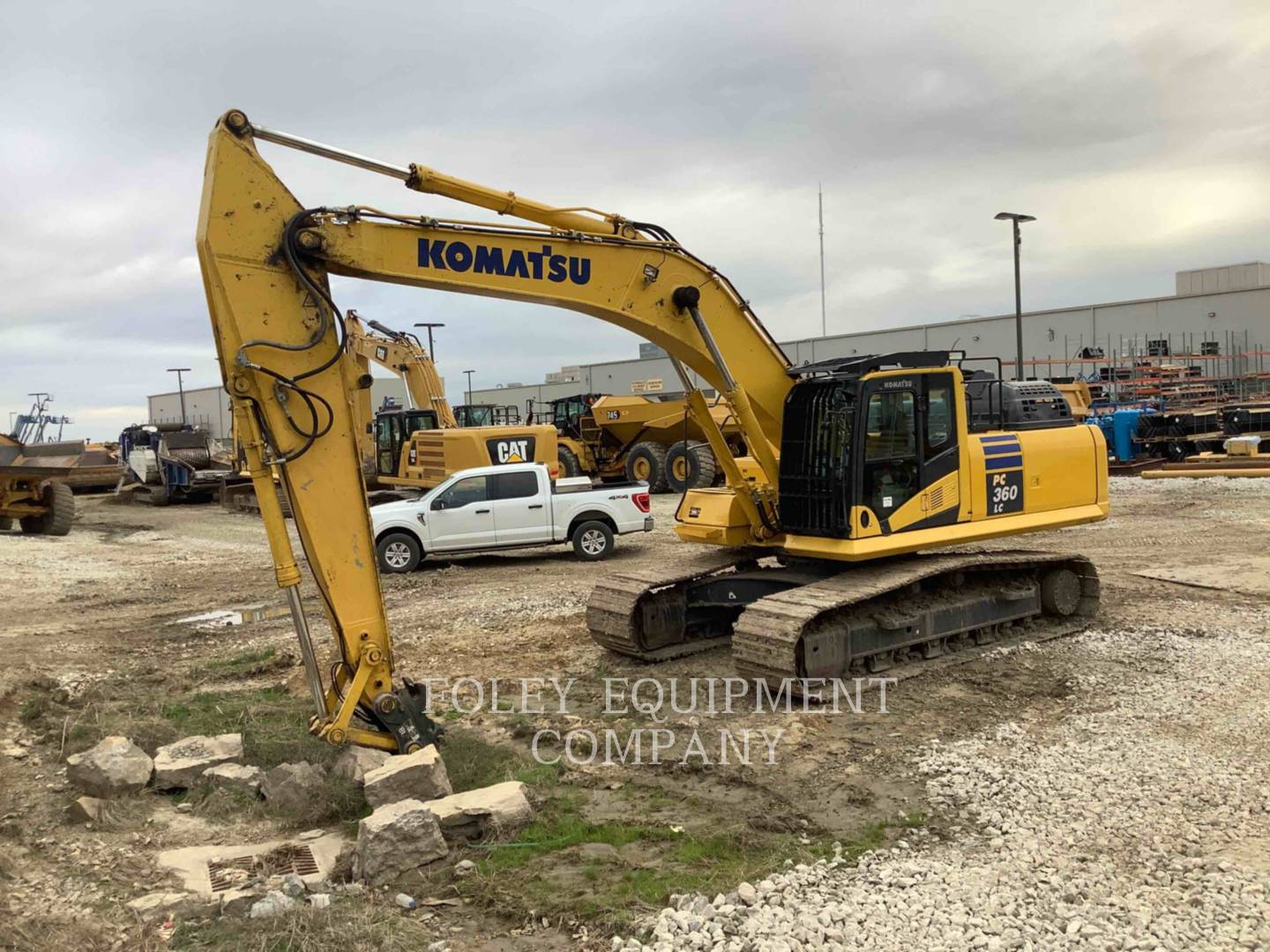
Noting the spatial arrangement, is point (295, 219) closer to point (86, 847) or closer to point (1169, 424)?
point (86, 847)

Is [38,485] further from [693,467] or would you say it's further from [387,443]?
[693,467]

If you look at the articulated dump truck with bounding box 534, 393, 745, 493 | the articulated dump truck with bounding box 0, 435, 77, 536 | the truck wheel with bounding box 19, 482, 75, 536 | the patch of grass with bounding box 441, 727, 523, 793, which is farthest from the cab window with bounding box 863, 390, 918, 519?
the truck wheel with bounding box 19, 482, 75, 536

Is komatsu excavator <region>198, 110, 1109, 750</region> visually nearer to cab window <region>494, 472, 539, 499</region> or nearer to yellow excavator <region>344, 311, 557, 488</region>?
cab window <region>494, 472, 539, 499</region>

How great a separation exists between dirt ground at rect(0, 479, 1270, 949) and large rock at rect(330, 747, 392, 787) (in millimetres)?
302

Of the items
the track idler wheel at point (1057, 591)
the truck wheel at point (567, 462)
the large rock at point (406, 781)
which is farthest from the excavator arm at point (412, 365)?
the large rock at point (406, 781)

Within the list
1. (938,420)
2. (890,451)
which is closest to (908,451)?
(890,451)

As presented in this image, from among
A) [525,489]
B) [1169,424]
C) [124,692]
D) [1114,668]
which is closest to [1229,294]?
[1169,424]

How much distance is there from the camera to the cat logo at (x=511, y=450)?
2216 cm

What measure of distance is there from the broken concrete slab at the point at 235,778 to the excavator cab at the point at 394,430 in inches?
718

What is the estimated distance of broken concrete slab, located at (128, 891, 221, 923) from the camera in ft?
16.0

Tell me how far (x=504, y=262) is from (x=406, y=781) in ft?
12.0

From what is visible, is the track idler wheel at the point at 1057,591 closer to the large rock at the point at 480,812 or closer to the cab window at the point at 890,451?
the cab window at the point at 890,451

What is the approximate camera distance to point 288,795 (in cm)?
631

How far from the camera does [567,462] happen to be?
26.0 metres
